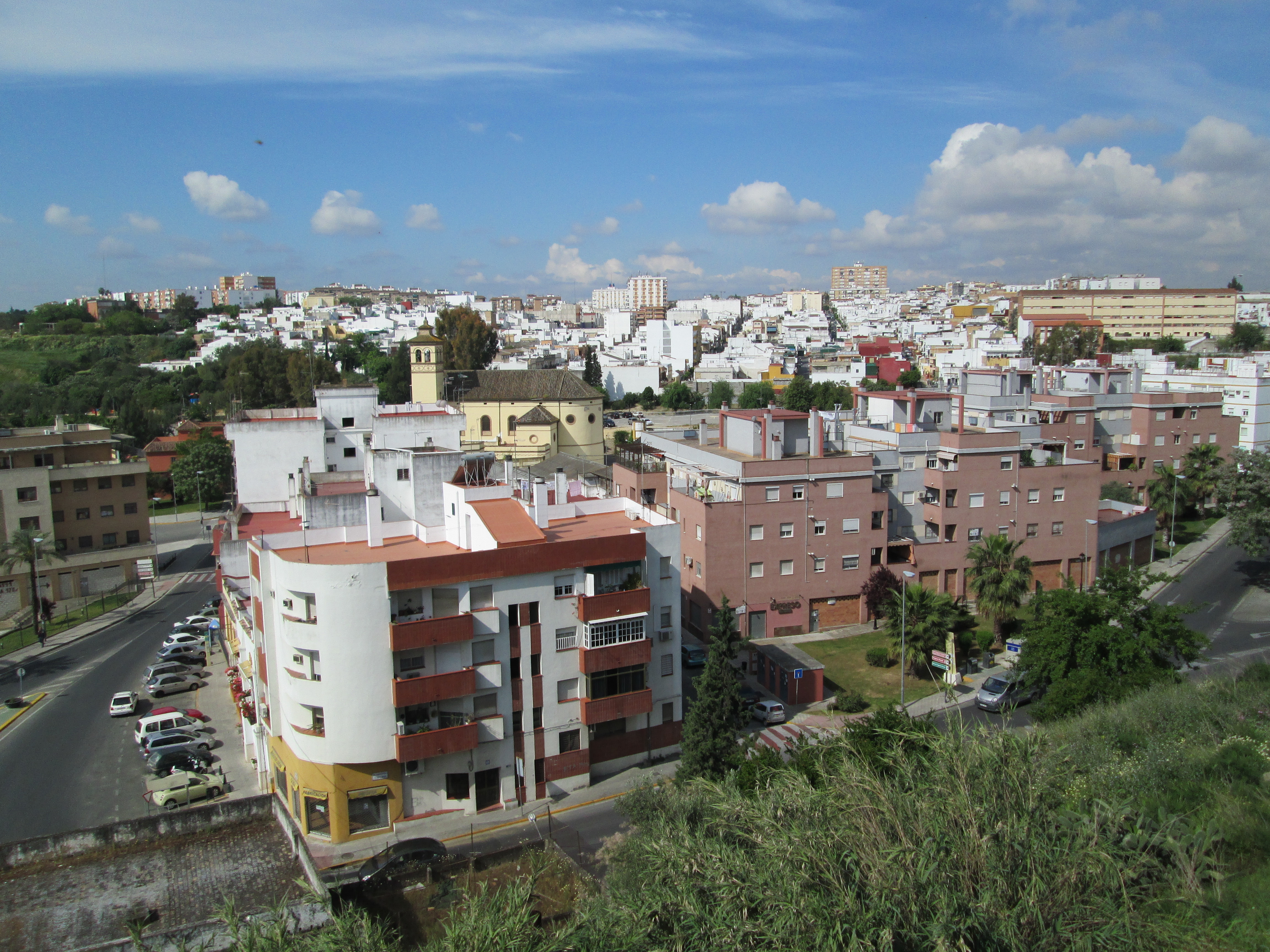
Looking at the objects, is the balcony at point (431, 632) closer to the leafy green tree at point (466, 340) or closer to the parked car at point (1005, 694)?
the parked car at point (1005, 694)

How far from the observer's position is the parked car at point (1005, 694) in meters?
26.7

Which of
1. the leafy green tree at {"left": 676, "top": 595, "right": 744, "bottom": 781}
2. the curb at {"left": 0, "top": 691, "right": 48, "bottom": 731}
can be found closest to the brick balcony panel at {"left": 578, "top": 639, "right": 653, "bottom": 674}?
the leafy green tree at {"left": 676, "top": 595, "right": 744, "bottom": 781}

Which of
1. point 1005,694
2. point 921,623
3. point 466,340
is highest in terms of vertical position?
point 466,340

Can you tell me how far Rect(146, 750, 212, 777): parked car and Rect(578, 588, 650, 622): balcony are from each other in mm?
12230

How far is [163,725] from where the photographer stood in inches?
1049

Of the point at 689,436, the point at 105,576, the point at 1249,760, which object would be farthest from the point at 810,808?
the point at 105,576

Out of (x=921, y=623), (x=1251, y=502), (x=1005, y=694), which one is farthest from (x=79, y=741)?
(x=1251, y=502)

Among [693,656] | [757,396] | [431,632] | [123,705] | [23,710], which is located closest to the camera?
[431,632]

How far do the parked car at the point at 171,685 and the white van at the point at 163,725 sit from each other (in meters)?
3.57

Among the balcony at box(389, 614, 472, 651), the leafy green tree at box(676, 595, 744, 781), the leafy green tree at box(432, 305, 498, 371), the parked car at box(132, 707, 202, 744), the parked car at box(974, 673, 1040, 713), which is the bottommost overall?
the parked car at box(132, 707, 202, 744)

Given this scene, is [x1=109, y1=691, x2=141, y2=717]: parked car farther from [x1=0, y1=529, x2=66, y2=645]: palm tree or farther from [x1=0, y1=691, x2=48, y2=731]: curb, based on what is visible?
[x1=0, y1=529, x2=66, y2=645]: palm tree

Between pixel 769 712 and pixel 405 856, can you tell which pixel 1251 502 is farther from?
pixel 405 856

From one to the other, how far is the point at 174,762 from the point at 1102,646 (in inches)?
1043

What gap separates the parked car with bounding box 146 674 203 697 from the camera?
30.7 meters
